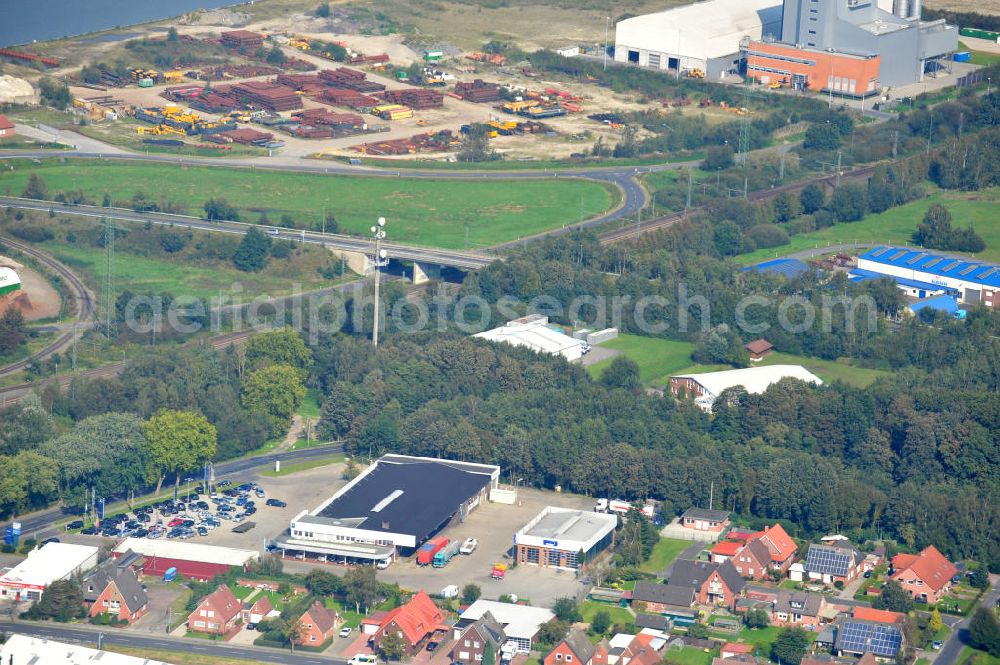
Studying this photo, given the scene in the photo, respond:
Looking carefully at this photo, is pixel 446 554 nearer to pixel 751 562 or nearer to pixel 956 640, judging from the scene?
pixel 751 562

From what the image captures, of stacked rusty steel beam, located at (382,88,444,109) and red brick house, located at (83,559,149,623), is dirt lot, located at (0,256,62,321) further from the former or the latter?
stacked rusty steel beam, located at (382,88,444,109)

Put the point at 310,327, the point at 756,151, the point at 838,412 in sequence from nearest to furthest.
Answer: the point at 838,412 < the point at 310,327 < the point at 756,151

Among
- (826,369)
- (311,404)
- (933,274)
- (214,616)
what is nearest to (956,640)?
(214,616)

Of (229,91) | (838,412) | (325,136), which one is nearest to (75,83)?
(229,91)

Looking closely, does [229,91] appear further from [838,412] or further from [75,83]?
[838,412]

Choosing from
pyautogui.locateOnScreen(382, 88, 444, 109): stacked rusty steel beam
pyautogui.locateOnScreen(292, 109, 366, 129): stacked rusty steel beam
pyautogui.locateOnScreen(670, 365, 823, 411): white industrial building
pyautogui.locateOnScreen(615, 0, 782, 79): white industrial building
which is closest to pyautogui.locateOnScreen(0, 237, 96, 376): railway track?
pyautogui.locateOnScreen(670, 365, 823, 411): white industrial building

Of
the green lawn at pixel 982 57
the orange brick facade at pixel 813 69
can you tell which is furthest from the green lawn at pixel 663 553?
the green lawn at pixel 982 57
